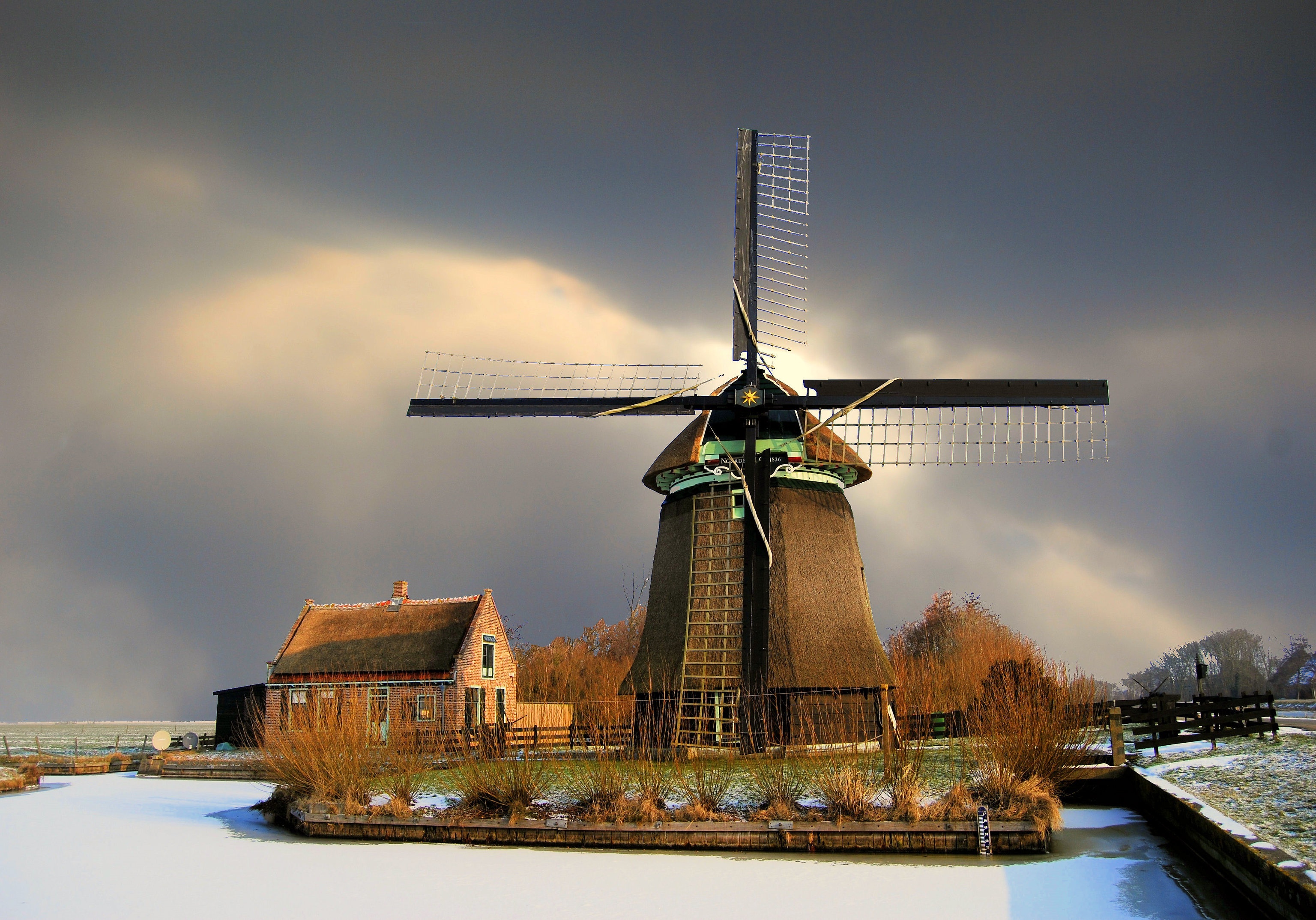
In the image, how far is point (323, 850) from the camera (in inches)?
417

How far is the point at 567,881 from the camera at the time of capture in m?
8.79

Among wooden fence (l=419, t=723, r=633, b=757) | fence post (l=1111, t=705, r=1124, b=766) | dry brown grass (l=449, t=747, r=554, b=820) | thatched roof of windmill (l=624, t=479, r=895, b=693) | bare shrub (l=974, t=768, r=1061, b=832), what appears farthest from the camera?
thatched roof of windmill (l=624, t=479, r=895, b=693)

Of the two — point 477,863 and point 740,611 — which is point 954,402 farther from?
point 477,863

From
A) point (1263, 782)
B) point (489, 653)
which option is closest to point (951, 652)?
point (489, 653)

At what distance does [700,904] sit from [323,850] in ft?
16.4

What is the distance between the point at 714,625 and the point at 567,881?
6744 millimetres

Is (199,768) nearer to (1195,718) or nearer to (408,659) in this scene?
(408,659)

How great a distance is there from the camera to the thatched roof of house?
24.7 m

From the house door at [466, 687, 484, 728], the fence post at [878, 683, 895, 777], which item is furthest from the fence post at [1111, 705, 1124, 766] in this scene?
the house door at [466, 687, 484, 728]

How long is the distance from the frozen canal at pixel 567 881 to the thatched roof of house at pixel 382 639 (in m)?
12.8

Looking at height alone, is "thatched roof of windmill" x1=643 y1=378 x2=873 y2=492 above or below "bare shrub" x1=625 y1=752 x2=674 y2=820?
above

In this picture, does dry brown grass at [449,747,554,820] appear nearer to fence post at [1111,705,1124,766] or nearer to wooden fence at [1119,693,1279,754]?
fence post at [1111,705,1124,766]

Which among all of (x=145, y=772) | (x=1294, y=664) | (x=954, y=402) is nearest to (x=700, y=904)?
(x=954, y=402)

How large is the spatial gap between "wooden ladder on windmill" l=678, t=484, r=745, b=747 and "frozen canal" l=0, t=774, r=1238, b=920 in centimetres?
451
